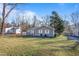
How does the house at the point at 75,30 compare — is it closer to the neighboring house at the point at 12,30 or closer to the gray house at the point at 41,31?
the gray house at the point at 41,31

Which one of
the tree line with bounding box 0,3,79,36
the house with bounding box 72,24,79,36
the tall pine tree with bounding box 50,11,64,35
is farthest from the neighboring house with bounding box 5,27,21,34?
the house with bounding box 72,24,79,36

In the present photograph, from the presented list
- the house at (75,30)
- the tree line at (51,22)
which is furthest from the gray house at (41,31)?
the house at (75,30)

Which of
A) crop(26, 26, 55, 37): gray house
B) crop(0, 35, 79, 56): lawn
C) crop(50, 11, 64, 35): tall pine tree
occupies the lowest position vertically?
crop(0, 35, 79, 56): lawn

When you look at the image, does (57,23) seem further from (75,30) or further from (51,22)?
(75,30)

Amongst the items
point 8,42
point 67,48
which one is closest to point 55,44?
point 67,48

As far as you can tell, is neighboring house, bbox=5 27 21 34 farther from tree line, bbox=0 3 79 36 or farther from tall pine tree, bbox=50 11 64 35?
tall pine tree, bbox=50 11 64 35

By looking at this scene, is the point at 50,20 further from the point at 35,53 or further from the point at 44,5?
the point at 35,53
